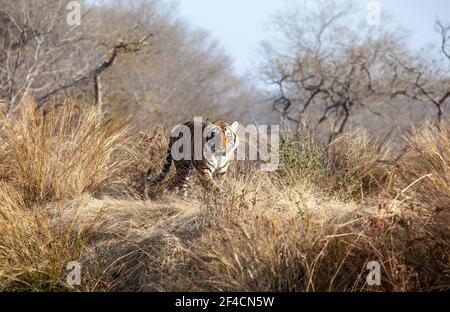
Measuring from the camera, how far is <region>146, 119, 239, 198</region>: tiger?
348 inches

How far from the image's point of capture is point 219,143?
8828mm

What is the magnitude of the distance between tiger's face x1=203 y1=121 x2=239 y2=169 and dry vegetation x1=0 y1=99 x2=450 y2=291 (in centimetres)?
75

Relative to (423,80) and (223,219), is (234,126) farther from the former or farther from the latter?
(423,80)

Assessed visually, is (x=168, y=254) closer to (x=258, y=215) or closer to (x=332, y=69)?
(x=258, y=215)

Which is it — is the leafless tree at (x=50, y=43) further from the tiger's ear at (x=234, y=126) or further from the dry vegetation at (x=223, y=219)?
the dry vegetation at (x=223, y=219)

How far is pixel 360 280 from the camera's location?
5188 millimetres

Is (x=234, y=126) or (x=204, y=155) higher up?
(x=234, y=126)

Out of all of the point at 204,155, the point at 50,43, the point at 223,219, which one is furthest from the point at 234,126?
the point at 50,43

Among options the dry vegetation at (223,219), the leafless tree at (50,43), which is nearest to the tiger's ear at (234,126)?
the dry vegetation at (223,219)

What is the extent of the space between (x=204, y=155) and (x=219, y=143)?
260 millimetres

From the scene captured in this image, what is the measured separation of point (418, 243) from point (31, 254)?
11.4 feet

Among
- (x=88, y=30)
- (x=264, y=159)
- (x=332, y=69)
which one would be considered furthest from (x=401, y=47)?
(x=264, y=159)

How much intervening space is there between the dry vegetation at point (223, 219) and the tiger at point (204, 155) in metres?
0.63
